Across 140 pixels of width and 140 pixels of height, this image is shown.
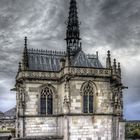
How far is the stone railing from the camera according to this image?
38.1 metres

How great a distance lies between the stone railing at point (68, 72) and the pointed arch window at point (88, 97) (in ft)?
4.78

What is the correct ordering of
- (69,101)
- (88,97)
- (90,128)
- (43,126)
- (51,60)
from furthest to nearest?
1. (51,60)
2. (43,126)
3. (88,97)
4. (90,128)
5. (69,101)

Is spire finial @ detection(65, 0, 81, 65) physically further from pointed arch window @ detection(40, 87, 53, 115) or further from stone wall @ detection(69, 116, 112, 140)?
stone wall @ detection(69, 116, 112, 140)

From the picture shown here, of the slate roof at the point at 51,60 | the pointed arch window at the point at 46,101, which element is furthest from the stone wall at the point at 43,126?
the slate roof at the point at 51,60

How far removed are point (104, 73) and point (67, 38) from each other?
8.21m

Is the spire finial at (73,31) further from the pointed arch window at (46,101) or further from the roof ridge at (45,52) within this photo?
the pointed arch window at (46,101)

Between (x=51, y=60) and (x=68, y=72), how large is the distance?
581 centimetres

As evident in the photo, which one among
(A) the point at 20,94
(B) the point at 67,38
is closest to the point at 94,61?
(B) the point at 67,38

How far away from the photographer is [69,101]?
37438mm

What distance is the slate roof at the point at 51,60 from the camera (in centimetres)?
4109

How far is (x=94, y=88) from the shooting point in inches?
1538

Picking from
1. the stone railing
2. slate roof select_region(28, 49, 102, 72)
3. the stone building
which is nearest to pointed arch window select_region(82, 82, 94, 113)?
the stone building

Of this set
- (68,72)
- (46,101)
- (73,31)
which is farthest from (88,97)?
(73,31)

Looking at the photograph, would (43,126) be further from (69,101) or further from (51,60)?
(51,60)
